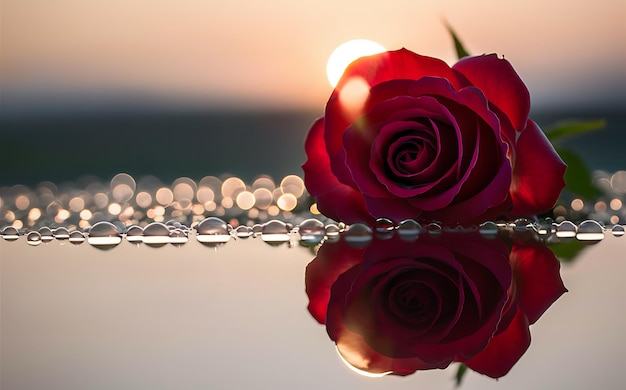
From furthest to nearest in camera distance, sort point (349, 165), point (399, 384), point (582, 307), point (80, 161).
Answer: point (80, 161)
point (349, 165)
point (582, 307)
point (399, 384)

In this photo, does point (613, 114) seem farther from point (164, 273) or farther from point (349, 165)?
point (164, 273)

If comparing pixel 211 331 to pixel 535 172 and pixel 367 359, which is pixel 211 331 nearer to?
pixel 367 359

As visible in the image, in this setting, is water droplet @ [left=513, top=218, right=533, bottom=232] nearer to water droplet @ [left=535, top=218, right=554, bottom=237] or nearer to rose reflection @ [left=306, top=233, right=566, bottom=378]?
water droplet @ [left=535, top=218, right=554, bottom=237]

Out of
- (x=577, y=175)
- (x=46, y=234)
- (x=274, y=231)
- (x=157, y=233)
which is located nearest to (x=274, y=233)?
(x=274, y=231)

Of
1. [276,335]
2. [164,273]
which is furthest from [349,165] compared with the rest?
[276,335]

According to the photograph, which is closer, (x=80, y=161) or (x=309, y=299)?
(x=309, y=299)

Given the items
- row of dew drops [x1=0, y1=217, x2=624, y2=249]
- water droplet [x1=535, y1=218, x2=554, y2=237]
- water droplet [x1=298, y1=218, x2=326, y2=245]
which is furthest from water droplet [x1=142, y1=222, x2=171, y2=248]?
water droplet [x1=535, y1=218, x2=554, y2=237]
